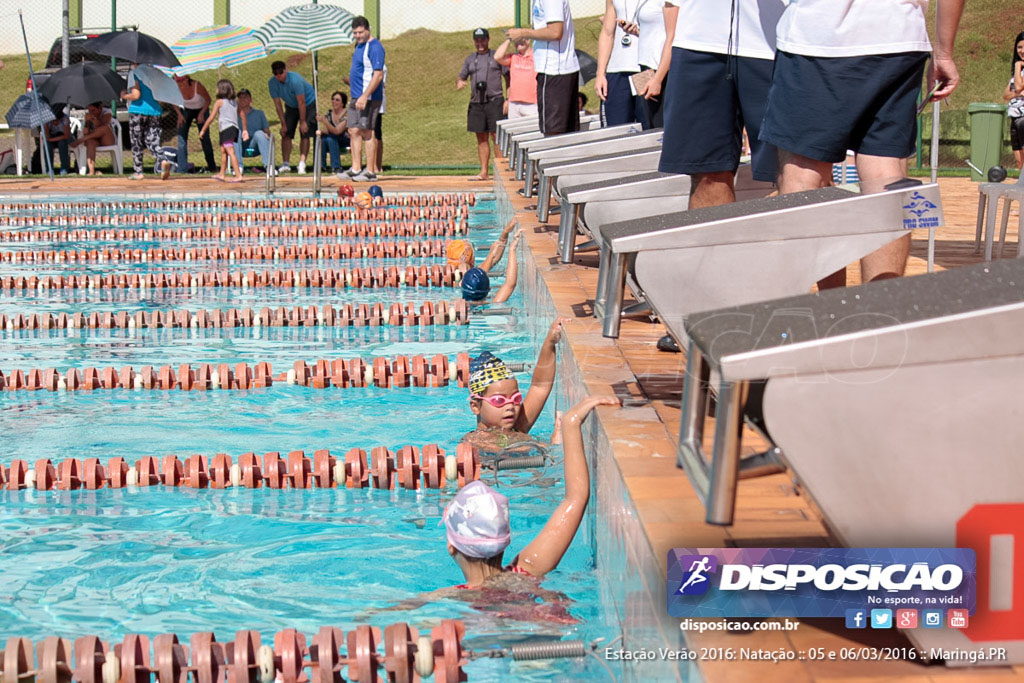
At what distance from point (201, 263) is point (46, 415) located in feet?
17.6

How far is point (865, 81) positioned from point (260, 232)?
10.00 metres

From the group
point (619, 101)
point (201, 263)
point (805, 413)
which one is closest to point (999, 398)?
point (805, 413)

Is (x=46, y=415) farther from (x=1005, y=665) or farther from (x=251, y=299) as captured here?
(x=1005, y=665)

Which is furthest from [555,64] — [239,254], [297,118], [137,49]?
[137,49]

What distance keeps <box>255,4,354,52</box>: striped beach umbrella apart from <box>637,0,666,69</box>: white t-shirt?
10872 mm

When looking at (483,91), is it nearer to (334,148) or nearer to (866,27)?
(334,148)

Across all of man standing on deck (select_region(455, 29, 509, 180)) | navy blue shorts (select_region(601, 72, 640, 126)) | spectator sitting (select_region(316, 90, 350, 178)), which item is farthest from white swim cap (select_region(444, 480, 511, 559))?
spectator sitting (select_region(316, 90, 350, 178))

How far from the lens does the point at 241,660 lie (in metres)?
3.19

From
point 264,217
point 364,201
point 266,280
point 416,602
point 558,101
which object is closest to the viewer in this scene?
point 416,602

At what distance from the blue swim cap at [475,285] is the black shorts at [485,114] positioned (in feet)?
25.2

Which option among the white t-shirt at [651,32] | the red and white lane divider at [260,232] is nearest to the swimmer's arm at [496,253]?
the white t-shirt at [651,32]

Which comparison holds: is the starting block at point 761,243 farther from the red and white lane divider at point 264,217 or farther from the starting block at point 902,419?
the red and white lane divider at point 264,217

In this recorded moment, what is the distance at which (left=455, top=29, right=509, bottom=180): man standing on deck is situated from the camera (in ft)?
53.3

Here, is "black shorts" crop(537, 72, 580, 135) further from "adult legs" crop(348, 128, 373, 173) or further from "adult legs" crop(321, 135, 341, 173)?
"adult legs" crop(321, 135, 341, 173)
